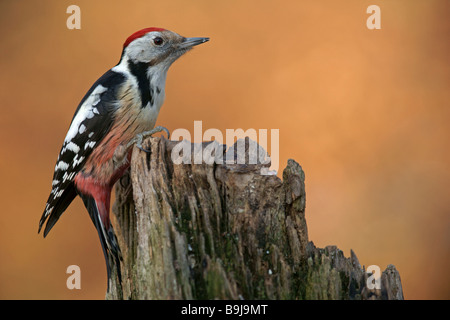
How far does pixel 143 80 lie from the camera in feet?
8.44

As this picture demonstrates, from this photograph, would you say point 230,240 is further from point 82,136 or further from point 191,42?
point 191,42

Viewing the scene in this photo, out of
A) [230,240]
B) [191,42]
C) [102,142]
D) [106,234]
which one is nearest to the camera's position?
[230,240]

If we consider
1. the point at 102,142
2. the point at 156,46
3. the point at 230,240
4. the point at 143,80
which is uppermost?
the point at 156,46

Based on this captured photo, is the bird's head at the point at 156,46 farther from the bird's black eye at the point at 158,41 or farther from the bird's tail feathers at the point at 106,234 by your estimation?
the bird's tail feathers at the point at 106,234

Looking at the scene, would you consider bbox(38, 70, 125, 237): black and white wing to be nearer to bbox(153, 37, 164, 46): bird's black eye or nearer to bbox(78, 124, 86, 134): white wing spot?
bbox(78, 124, 86, 134): white wing spot

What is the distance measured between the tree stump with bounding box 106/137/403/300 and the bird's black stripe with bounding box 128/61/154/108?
2.01 feet

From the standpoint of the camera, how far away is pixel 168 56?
8.82ft

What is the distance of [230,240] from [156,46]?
134cm

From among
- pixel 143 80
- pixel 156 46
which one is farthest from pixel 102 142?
pixel 156 46

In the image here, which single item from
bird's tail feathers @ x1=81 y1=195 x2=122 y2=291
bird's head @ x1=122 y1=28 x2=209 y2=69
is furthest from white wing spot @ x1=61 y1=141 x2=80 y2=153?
bird's head @ x1=122 y1=28 x2=209 y2=69

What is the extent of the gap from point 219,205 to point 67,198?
3.57ft

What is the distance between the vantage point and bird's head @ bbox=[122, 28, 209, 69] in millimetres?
2650

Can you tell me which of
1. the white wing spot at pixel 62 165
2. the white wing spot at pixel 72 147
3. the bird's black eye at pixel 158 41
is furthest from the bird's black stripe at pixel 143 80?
the white wing spot at pixel 62 165
